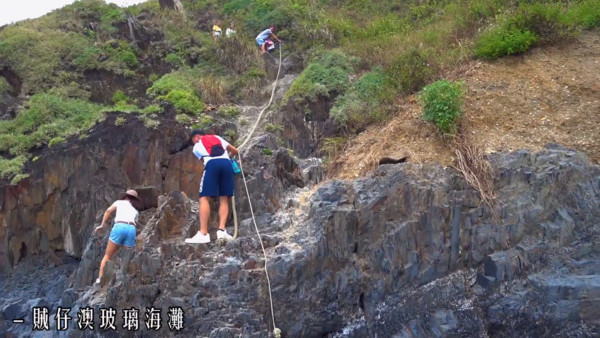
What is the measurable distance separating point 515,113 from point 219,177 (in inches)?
173

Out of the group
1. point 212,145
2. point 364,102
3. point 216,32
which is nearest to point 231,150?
point 212,145

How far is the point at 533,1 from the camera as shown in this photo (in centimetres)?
1192

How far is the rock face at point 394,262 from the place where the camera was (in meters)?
7.71

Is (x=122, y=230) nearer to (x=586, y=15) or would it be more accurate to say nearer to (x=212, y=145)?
(x=212, y=145)

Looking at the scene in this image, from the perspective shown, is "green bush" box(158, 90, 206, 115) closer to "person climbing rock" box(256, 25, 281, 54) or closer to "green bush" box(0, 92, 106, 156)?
"green bush" box(0, 92, 106, 156)

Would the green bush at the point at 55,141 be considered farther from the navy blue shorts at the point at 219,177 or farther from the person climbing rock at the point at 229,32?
the person climbing rock at the point at 229,32

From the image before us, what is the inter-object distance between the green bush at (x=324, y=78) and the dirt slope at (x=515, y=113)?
58.0 inches

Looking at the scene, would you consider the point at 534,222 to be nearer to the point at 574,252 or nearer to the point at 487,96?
the point at 574,252

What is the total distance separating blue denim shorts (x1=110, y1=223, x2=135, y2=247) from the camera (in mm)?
8242

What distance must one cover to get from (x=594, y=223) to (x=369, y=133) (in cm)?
343

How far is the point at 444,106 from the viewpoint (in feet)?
30.5

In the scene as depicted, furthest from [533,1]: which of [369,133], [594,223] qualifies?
[594,223]

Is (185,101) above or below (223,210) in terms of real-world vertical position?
above

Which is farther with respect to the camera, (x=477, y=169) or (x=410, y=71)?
(x=410, y=71)
